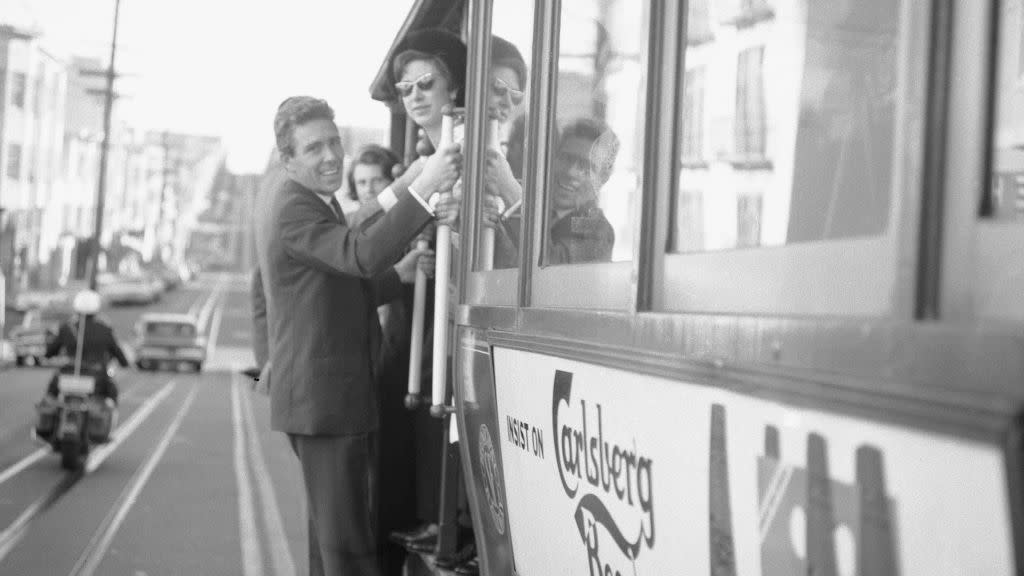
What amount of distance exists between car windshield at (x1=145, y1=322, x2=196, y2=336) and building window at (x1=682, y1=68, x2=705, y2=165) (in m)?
33.9

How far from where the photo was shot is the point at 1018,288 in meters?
1.49

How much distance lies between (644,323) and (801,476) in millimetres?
668

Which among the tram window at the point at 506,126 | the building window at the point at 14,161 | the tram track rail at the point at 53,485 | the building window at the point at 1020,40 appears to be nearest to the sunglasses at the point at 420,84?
the tram window at the point at 506,126

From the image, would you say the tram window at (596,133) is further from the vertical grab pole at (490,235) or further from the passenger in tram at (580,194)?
the vertical grab pole at (490,235)

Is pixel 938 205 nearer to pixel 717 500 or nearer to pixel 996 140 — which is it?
pixel 996 140

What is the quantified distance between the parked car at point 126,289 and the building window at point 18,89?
934cm

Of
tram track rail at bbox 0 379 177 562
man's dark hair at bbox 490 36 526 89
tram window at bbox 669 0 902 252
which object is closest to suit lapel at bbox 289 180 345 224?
man's dark hair at bbox 490 36 526 89

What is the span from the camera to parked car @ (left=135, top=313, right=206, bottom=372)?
3506 cm

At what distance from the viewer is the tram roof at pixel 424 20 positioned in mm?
5164

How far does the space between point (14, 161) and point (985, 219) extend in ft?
196

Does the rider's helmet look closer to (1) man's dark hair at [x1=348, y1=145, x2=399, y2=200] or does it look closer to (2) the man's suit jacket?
→ (1) man's dark hair at [x1=348, y1=145, x2=399, y2=200]

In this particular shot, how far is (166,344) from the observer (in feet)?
115

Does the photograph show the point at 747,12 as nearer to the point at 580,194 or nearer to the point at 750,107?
the point at 750,107

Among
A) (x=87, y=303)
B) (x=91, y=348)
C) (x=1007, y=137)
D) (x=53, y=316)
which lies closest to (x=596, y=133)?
(x=1007, y=137)
